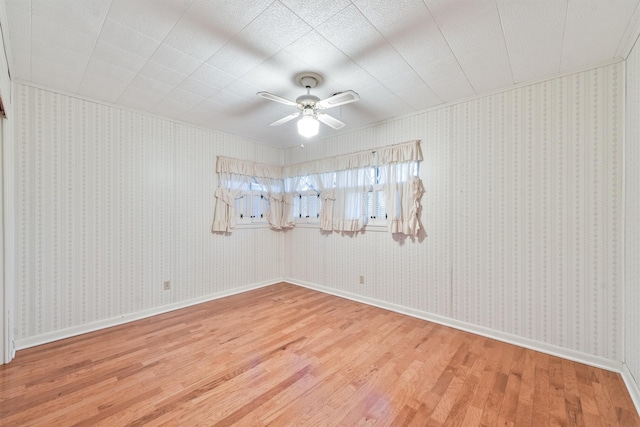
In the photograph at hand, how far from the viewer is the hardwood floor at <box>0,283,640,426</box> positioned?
1692mm

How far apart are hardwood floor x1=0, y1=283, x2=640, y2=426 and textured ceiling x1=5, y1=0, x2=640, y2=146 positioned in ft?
8.40

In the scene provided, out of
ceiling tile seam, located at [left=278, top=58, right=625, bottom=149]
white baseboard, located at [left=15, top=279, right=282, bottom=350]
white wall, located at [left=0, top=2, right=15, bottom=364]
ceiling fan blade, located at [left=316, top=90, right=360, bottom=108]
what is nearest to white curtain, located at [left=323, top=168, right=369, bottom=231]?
ceiling tile seam, located at [left=278, top=58, right=625, bottom=149]

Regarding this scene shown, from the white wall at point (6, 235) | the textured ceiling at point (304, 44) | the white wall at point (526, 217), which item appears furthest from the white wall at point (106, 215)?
the white wall at point (526, 217)

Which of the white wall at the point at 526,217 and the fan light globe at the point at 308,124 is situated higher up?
the fan light globe at the point at 308,124

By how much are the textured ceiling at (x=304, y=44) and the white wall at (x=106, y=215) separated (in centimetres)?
42

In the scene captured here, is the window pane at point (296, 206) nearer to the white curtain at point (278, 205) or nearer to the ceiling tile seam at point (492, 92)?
the white curtain at point (278, 205)

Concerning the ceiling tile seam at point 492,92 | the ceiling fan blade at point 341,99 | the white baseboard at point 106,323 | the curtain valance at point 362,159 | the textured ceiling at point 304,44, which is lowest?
the white baseboard at point 106,323

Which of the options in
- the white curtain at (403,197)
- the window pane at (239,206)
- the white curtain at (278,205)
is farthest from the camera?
the white curtain at (278,205)

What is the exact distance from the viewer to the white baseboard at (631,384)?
1780 millimetres

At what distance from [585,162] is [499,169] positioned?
2.07ft

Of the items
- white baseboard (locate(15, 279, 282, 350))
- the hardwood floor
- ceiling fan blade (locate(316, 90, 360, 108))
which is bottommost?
the hardwood floor

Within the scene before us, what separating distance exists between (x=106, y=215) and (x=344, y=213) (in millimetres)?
3037

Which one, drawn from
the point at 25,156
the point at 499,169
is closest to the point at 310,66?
the point at 499,169

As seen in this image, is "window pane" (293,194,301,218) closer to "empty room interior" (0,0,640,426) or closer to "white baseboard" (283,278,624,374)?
"empty room interior" (0,0,640,426)
